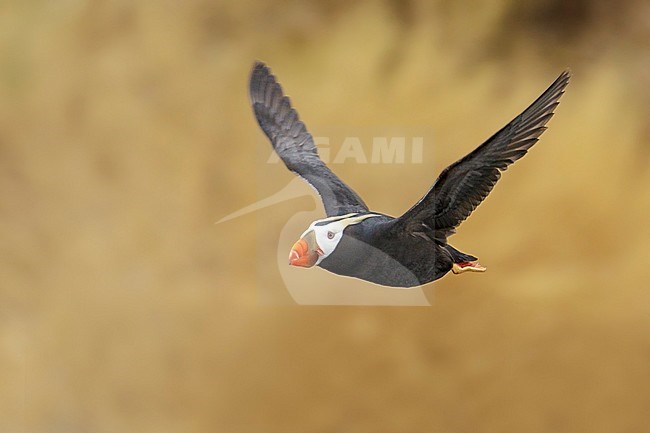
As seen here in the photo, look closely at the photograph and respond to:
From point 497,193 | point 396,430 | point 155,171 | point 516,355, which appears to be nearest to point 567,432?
point 516,355

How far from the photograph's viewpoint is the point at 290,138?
1170 millimetres

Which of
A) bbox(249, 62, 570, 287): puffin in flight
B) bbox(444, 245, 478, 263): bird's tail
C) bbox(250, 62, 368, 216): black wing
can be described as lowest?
bbox(444, 245, 478, 263): bird's tail

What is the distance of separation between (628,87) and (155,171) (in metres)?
0.76

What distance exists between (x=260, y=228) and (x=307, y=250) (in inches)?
9.3

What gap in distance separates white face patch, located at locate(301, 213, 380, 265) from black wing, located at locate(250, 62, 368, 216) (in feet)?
0.27

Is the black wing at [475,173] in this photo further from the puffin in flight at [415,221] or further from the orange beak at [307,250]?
the orange beak at [307,250]

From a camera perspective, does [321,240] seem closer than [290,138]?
Yes

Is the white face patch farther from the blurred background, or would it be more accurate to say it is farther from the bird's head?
the blurred background

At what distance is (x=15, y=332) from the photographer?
1410 mm

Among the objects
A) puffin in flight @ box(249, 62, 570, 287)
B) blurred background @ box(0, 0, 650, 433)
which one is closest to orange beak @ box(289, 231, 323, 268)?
puffin in flight @ box(249, 62, 570, 287)

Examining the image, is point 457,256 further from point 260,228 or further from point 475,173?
point 260,228

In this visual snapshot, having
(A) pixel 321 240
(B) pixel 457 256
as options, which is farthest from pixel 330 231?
(B) pixel 457 256

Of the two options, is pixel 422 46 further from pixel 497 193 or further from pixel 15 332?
pixel 15 332

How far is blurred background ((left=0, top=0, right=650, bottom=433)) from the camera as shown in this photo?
130cm
